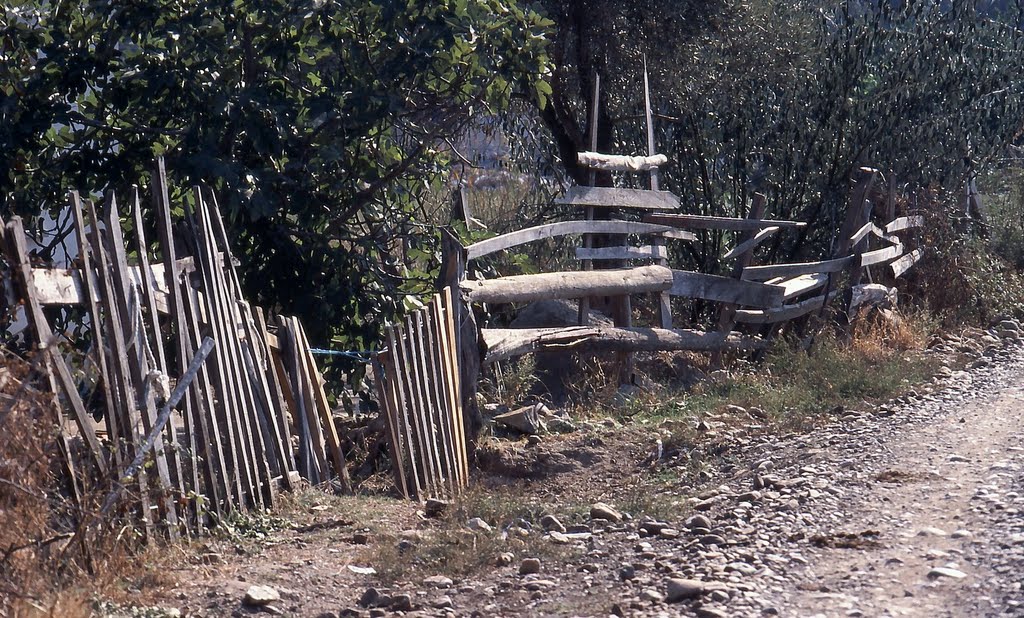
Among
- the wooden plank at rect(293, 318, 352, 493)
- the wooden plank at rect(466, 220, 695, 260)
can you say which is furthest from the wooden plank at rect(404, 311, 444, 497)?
the wooden plank at rect(466, 220, 695, 260)

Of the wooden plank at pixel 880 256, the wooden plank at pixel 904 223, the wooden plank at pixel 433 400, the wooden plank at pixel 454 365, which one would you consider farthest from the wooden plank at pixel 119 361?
the wooden plank at pixel 904 223

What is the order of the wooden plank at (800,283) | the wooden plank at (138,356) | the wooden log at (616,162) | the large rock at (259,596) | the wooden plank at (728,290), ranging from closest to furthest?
1. the large rock at (259,596)
2. the wooden plank at (138,356)
3. the wooden log at (616,162)
4. the wooden plank at (728,290)
5. the wooden plank at (800,283)

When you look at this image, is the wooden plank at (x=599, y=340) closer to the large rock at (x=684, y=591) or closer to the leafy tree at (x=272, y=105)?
the leafy tree at (x=272, y=105)

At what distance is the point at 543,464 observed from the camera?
7355 millimetres

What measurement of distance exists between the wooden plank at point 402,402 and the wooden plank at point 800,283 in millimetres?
4342

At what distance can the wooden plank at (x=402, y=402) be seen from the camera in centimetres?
618

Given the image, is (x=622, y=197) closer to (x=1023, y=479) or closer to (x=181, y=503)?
A: (x=1023, y=479)

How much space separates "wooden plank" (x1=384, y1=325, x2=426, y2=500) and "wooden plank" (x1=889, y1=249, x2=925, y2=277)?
6923 mm

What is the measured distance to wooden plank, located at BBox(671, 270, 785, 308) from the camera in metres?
9.59

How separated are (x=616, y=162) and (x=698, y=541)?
17.1 ft

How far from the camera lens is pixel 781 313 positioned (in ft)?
33.0

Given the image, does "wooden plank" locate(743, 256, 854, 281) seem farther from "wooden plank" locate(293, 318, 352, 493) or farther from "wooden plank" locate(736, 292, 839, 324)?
"wooden plank" locate(293, 318, 352, 493)

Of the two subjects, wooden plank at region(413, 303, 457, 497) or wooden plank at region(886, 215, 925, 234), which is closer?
wooden plank at region(413, 303, 457, 497)

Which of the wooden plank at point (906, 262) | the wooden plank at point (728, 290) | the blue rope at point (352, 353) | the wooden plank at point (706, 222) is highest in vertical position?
the wooden plank at point (706, 222)
